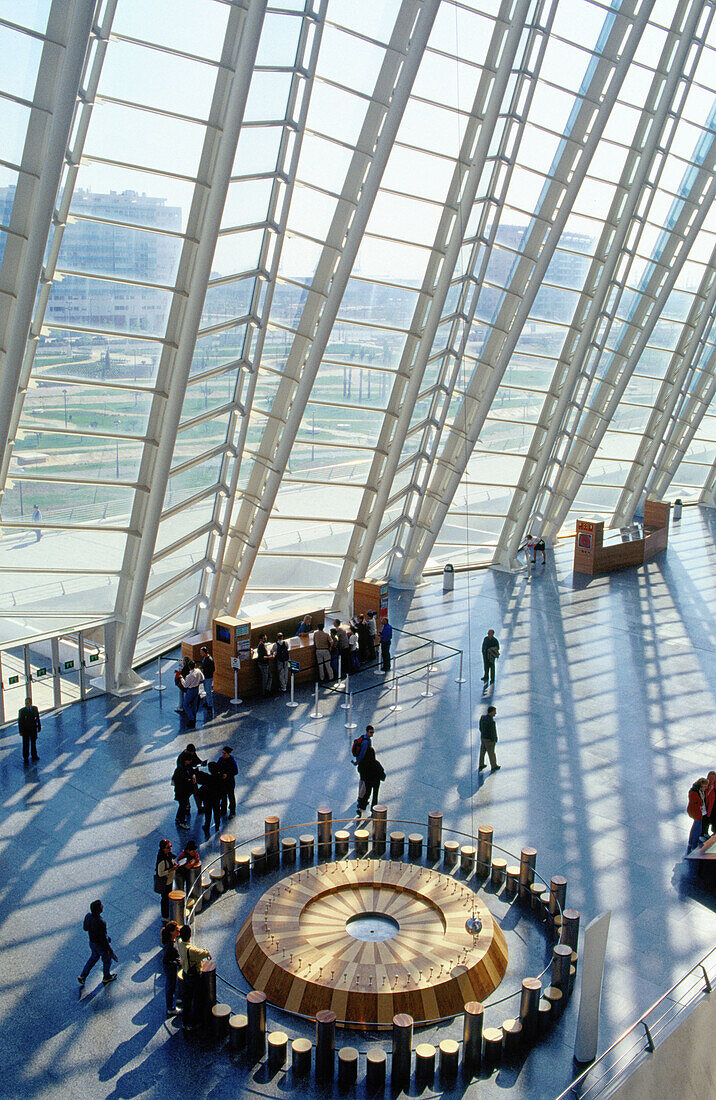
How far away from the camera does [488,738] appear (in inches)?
650

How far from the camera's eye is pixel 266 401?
21.1 metres

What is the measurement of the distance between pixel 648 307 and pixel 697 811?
776 inches

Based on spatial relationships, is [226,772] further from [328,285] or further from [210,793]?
[328,285]

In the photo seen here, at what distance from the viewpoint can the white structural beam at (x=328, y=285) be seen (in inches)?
678

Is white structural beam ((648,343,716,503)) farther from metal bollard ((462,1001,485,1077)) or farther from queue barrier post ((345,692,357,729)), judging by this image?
metal bollard ((462,1001,485,1077))

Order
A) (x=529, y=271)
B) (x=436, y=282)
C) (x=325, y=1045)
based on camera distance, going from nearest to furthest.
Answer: (x=325, y=1045)
(x=436, y=282)
(x=529, y=271)

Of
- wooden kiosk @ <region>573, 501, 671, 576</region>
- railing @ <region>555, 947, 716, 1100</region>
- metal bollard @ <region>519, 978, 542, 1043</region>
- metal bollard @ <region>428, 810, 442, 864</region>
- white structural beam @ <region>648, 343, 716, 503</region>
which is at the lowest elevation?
railing @ <region>555, 947, 716, 1100</region>

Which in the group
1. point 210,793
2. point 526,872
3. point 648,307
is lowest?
point 526,872

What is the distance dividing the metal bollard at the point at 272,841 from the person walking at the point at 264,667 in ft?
21.4

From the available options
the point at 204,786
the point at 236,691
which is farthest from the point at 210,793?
the point at 236,691

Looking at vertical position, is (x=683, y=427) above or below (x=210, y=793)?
above

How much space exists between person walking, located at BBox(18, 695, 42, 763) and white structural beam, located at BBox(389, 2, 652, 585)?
13.8 m

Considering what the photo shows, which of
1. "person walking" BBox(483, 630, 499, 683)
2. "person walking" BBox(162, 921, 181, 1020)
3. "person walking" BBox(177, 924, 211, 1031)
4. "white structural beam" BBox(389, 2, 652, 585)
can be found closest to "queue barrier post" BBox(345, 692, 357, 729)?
"person walking" BBox(483, 630, 499, 683)

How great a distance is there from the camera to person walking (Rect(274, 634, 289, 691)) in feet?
66.1
